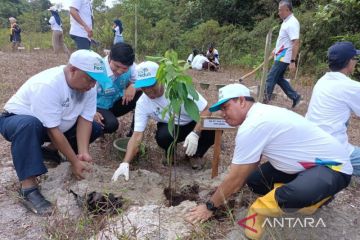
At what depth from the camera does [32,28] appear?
1698cm

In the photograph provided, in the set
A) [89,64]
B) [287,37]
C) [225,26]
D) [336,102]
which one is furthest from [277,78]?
[225,26]

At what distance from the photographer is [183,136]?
3248 mm

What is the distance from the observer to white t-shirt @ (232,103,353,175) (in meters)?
1.96

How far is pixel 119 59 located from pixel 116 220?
1.40 meters

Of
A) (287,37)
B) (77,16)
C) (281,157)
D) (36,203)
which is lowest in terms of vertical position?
(36,203)

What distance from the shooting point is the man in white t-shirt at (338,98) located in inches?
105

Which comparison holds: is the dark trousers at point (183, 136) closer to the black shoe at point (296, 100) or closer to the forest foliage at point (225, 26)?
the black shoe at point (296, 100)

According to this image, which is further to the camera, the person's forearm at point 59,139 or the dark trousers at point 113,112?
the dark trousers at point 113,112

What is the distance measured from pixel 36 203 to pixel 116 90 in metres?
1.41

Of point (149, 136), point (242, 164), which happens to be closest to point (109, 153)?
point (149, 136)

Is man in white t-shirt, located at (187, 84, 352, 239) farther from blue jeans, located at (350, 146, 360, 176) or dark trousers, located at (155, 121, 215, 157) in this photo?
dark trousers, located at (155, 121, 215, 157)

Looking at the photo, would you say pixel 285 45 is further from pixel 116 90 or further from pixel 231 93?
pixel 231 93

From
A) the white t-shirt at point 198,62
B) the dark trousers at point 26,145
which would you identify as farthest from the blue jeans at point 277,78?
the white t-shirt at point 198,62

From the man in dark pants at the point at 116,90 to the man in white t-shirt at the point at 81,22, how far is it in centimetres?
124
